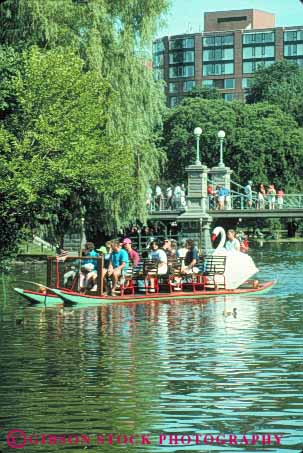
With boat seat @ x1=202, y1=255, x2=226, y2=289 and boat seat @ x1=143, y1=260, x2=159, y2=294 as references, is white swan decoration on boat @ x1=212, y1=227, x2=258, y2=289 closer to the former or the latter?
boat seat @ x1=202, y1=255, x2=226, y2=289

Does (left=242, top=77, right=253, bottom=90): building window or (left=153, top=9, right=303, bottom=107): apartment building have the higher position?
(left=153, top=9, right=303, bottom=107): apartment building

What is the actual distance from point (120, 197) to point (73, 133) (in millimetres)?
5711

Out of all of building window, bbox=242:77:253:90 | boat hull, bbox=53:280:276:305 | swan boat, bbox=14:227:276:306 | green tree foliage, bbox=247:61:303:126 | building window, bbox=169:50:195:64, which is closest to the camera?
boat hull, bbox=53:280:276:305

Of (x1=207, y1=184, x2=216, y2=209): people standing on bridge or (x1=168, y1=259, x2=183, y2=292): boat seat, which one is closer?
(x1=168, y1=259, x2=183, y2=292): boat seat

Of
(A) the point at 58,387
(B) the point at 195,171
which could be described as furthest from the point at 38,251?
(A) the point at 58,387

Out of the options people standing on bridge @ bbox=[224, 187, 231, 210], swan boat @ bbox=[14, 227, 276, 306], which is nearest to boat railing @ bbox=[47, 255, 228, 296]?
swan boat @ bbox=[14, 227, 276, 306]

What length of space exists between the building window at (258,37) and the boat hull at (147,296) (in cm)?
13267

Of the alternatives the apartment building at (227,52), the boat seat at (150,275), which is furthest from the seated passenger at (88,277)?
the apartment building at (227,52)

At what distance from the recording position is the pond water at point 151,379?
13336mm

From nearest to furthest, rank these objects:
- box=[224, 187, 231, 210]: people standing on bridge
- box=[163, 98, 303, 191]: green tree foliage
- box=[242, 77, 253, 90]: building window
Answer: box=[224, 187, 231, 210]: people standing on bridge
box=[163, 98, 303, 191]: green tree foliage
box=[242, 77, 253, 90]: building window

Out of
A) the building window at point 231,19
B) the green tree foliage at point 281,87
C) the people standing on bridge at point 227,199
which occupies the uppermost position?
the building window at point 231,19

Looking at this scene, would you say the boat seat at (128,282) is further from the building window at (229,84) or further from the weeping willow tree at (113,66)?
the building window at (229,84)

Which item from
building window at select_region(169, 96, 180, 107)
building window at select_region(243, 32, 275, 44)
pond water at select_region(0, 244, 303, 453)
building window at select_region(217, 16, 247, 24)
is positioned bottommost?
pond water at select_region(0, 244, 303, 453)

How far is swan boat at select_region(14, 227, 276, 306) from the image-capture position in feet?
101
